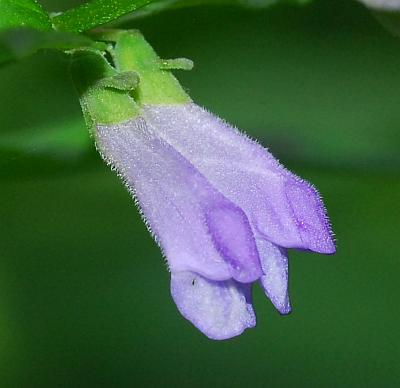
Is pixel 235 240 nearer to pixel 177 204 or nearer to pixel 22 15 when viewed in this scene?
pixel 177 204

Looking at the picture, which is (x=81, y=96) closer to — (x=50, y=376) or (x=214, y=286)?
(x=214, y=286)

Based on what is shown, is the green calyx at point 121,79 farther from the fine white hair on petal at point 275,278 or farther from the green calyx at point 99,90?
the fine white hair on petal at point 275,278

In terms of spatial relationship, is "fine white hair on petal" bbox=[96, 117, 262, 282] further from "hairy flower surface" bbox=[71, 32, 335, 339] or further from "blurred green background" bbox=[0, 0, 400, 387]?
"blurred green background" bbox=[0, 0, 400, 387]

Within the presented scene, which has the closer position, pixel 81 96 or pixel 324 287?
pixel 81 96

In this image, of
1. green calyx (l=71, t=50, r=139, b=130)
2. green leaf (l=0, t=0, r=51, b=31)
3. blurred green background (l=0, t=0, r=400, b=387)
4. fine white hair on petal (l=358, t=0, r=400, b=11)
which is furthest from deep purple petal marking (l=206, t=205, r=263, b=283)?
blurred green background (l=0, t=0, r=400, b=387)

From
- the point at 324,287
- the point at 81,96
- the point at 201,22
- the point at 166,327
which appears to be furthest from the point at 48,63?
the point at 81,96

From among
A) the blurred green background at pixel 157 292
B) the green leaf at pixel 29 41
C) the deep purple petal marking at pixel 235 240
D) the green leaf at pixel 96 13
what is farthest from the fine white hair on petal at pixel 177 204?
the blurred green background at pixel 157 292
